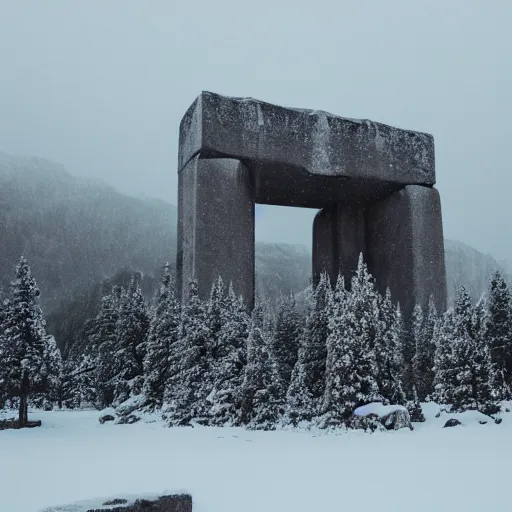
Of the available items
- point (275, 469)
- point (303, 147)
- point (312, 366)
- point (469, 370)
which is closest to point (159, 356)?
point (312, 366)

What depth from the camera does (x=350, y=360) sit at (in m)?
12.5

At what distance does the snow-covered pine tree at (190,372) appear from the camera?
1405 cm

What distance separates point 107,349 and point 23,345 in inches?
160

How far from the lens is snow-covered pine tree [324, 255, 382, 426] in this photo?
40.6 feet

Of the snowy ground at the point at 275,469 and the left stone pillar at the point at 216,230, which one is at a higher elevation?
the left stone pillar at the point at 216,230

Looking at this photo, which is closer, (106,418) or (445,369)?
(445,369)

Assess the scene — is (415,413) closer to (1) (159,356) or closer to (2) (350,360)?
(2) (350,360)

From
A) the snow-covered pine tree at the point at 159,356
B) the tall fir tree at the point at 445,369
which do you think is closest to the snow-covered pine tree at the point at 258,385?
the snow-covered pine tree at the point at 159,356

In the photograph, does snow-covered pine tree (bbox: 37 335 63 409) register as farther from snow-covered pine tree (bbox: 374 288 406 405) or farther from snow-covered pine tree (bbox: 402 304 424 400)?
snow-covered pine tree (bbox: 402 304 424 400)

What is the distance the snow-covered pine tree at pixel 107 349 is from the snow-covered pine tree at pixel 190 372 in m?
2.83

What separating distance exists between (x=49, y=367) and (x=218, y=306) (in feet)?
14.9

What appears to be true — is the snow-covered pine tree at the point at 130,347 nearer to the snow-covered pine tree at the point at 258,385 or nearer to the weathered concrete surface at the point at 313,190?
the weathered concrete surface at the point at 313,190

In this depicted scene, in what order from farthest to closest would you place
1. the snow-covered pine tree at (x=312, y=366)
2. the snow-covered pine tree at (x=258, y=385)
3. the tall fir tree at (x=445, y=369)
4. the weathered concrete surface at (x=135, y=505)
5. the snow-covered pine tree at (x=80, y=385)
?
the snow-covered pine tree at (x=80, y=385), the tall fir tree at (x=445, y=369), the snow-covered pine tree at (x=312, y=366), the snow-covered pine tree at (x=258, y=385), the weathered concrete surface at (x=135, y=505)

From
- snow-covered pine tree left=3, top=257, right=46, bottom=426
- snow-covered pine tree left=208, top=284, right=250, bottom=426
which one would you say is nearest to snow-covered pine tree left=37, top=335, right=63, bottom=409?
snow-covered pine tree left=3, top=257, right=46, bottom=426
